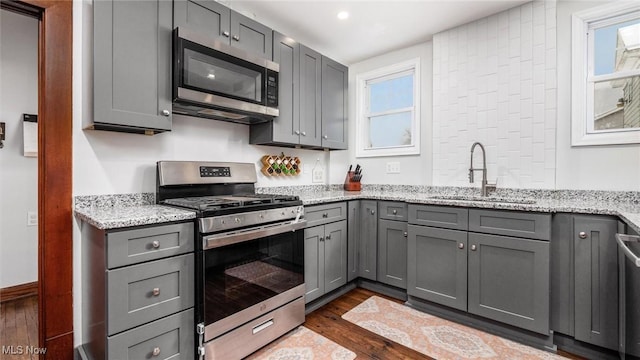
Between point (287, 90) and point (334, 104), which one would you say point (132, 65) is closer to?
point (287, 90)

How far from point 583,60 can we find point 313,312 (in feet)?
9.56

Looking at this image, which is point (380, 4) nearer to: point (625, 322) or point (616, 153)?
point (616, 153)

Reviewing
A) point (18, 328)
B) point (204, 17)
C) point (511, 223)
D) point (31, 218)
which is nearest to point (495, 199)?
point (511, 223)

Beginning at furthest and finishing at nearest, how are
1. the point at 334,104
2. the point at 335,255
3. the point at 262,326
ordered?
the point at 334,104 → the point at 335,255 → the point at 262,326

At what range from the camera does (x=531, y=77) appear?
244cm

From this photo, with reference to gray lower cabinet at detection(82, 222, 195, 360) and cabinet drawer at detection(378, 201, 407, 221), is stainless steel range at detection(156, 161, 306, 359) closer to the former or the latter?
gray lower cabinet at detection(82, 222, 195, 360)

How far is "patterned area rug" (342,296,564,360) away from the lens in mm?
1839

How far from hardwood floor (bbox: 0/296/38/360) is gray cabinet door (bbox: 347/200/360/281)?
7.35ft

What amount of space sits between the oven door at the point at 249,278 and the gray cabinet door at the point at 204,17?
1.39m

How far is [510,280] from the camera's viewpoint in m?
2.00

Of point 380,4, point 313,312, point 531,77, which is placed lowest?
point 313,312

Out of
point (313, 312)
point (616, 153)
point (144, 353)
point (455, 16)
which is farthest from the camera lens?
point (455, 16)

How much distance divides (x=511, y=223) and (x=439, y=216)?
1.59 ft

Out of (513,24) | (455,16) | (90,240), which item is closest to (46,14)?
(90,240)
